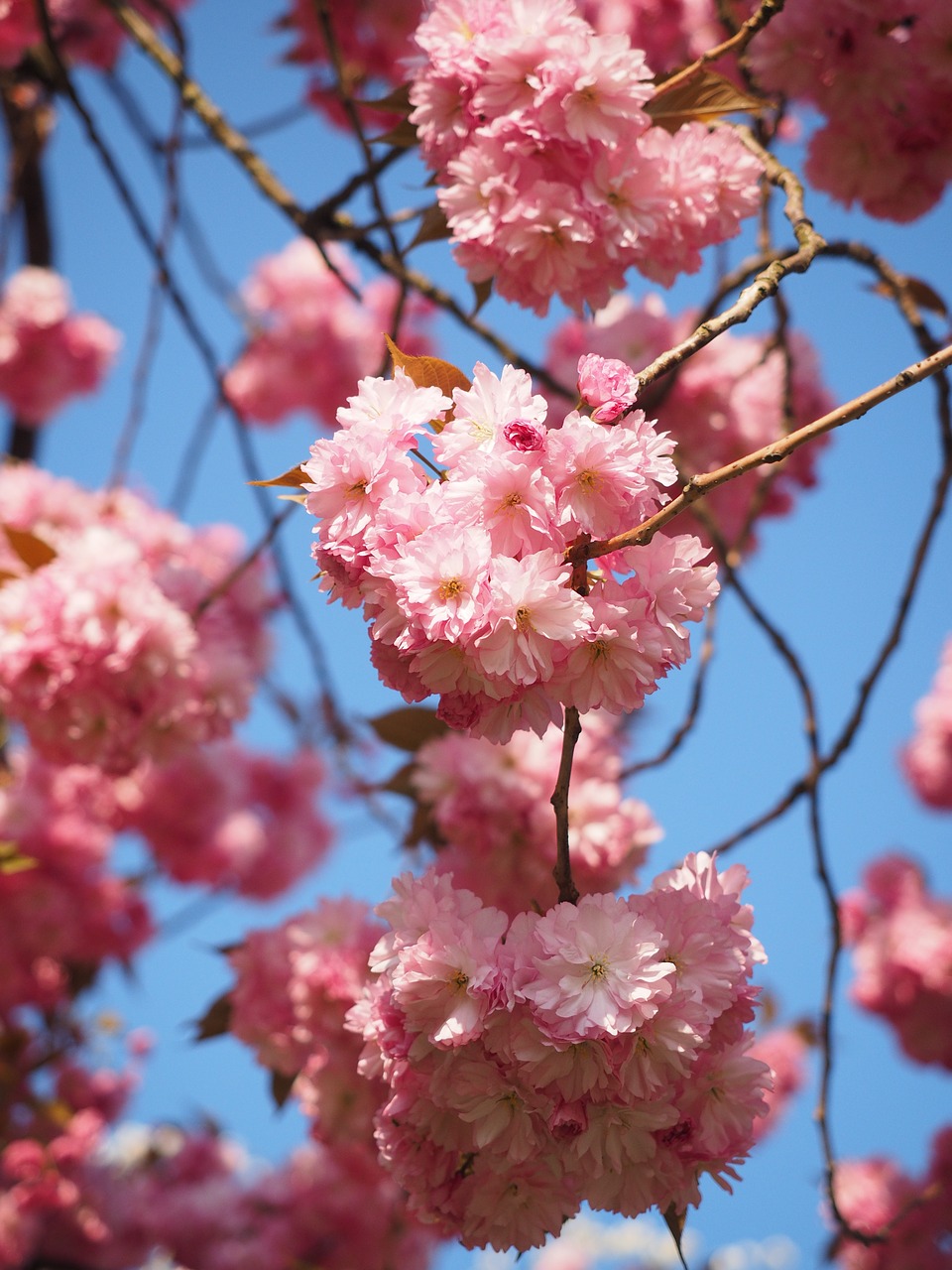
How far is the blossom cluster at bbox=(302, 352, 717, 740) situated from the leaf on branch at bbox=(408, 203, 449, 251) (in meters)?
0.50

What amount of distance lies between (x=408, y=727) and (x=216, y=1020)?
515 millimetres

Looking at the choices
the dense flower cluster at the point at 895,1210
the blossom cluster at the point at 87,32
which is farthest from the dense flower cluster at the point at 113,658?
the dense flower cluster at the point at 895,1210

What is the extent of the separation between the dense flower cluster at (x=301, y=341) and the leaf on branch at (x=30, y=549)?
6.03 ft

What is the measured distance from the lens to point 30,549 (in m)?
1.59

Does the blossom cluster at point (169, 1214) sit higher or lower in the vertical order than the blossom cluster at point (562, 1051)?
higher

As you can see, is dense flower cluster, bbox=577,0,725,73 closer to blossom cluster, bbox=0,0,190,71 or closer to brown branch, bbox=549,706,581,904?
blossom cluster, bbox=0,0,190,71

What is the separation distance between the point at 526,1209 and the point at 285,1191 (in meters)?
2.55

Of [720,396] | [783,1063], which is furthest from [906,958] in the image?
[720,396]

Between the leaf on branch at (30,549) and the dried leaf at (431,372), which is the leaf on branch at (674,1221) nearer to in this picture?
the dried leaf at (431,372)

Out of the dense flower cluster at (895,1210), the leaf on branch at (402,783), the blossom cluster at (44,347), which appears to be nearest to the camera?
the leaf on branch at (402,783)

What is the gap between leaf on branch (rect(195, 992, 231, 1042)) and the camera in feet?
5.02

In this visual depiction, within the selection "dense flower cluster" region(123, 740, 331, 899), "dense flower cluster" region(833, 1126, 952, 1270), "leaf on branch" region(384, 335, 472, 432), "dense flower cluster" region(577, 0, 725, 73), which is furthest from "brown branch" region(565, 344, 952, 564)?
"dense flower cluster" region(833, 1126, 952, 1270)

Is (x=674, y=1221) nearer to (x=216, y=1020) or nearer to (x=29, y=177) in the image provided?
(x=216, y=1020)

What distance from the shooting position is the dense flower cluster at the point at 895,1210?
2.88 metres
